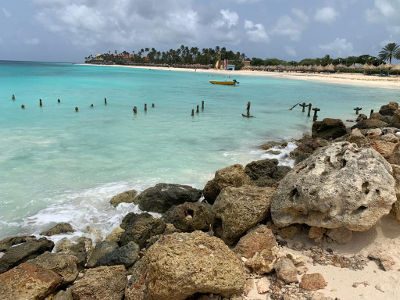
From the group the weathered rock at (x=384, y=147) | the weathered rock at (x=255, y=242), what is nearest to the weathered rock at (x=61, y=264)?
the weathered rock at (x=255, y=242)

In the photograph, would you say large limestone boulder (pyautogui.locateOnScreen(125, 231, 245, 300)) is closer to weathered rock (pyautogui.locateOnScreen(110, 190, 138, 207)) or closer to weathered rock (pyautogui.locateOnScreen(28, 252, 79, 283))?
weathered rock (pyautogui.locateOnScreen(28, 252, 79, 283))

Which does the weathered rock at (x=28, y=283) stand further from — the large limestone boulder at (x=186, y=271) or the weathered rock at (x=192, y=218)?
the weathered rock at (x=192, y=218)

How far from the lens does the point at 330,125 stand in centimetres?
1742

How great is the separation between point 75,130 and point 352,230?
1842 cm

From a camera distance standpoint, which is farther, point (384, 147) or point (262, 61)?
point (262, 61)

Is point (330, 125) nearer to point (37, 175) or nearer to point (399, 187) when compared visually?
point (399, 187)

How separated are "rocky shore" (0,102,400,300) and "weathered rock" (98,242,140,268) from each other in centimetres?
2

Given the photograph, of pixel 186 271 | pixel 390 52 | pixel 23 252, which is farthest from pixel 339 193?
pixel 390 52

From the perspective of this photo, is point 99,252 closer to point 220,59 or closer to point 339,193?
point 339,193

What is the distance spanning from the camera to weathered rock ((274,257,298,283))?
5086mm

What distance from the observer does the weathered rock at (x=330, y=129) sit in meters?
17.1

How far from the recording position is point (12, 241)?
26.7 feet

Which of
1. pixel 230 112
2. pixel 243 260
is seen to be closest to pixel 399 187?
pixel 243 260

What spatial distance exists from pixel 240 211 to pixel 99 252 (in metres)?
3.13
